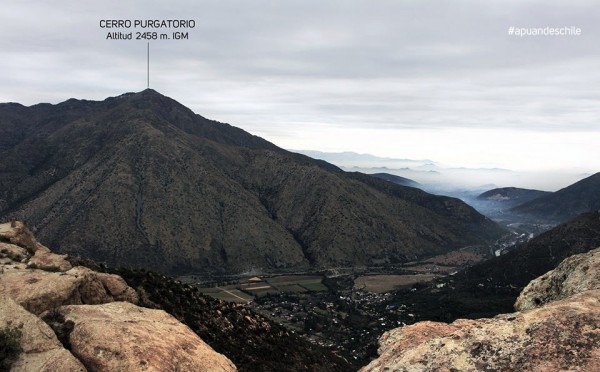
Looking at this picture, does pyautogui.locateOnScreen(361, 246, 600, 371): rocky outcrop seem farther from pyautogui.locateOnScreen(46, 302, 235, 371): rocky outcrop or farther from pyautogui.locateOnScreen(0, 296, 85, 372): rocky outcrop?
pyautogui.locateOnScreen(0, 296, 85, 372): rocky outcrop

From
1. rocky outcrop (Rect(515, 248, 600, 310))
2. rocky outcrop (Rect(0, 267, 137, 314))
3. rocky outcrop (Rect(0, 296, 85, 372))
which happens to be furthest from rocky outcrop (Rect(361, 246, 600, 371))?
rocky outcrop (Rect(0, 267, 137, 314))

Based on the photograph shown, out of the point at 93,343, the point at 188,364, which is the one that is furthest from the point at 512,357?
the point at 93,343

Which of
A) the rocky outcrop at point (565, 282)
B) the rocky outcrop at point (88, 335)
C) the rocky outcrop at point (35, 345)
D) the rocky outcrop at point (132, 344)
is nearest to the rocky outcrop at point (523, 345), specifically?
the rocky outcrop at point (565, 282)

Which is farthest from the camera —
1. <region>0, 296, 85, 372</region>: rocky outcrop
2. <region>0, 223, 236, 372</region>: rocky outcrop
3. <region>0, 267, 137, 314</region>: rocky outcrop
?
<region>0, 267, 137, 314</region>: rocky outcrop

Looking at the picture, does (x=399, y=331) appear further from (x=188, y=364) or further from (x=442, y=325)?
(x=188, y=364)

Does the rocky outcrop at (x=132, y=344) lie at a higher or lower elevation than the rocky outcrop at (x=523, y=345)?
lower

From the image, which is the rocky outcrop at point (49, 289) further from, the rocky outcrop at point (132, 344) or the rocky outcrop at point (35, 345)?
the rocky outcrop at point (35, 345)
